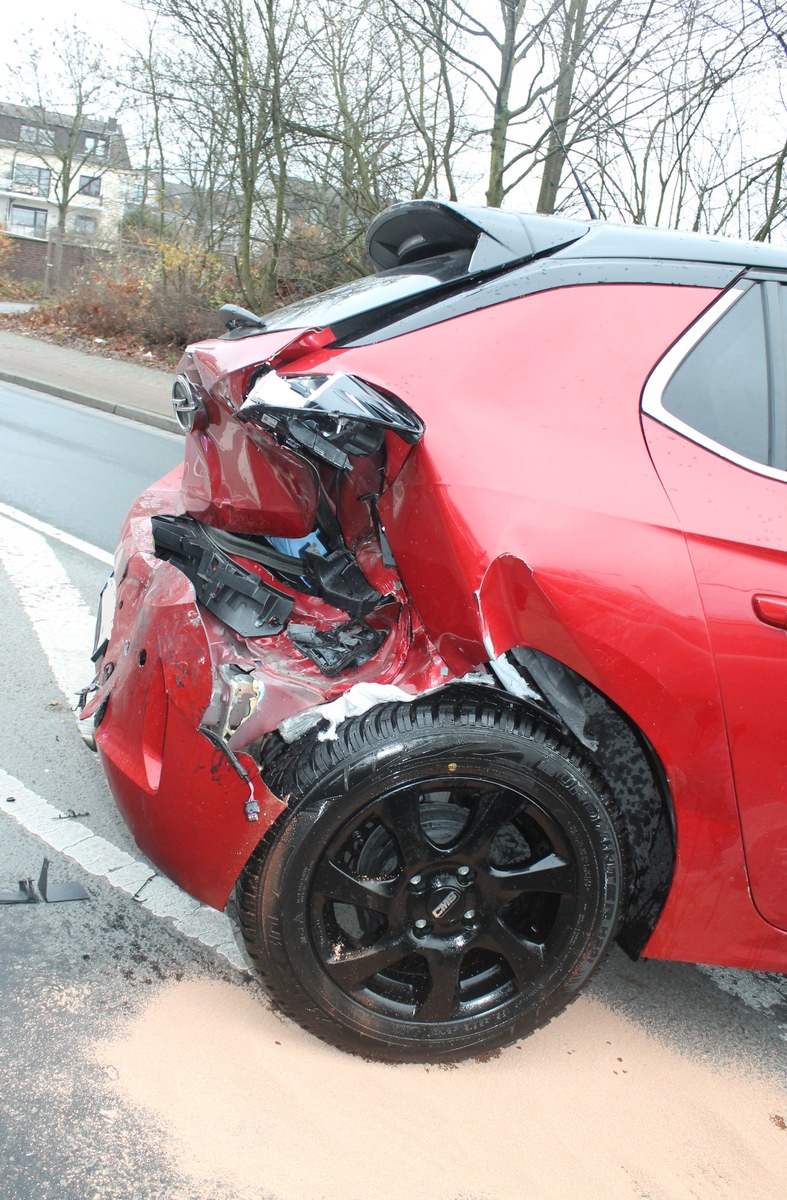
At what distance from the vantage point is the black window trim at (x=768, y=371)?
204 cm

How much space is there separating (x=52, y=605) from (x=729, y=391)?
140 inches

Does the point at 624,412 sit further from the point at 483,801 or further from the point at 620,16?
the point at 620,16

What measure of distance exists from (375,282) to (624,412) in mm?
784

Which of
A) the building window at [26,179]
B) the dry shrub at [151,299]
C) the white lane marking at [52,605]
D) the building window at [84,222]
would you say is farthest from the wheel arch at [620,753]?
the building window at [26,179]

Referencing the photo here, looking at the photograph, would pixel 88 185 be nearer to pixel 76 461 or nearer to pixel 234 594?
pixel 76 461

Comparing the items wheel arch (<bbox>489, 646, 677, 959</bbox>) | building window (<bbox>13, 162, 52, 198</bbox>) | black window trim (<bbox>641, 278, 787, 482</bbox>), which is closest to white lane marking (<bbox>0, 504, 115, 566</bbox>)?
wheel arch (<bbox>489, 646, 677, 959</bbox>)

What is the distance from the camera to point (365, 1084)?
84.0 inches

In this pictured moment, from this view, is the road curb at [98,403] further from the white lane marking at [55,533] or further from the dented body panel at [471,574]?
the dented body panel at [471,574]

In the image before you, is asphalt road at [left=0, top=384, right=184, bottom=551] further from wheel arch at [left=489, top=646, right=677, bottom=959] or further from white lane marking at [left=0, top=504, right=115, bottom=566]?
wheel arch at [left=489, top=646, right=677, bottom=959]

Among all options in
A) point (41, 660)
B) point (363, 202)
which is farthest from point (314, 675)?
point (363, 202)

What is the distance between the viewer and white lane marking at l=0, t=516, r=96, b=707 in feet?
13.1

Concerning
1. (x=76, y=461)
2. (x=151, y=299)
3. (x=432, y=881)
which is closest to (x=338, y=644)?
(x=432, y=881)

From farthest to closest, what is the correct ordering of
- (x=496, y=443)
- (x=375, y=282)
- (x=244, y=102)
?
1. (x=244, y=102)
2. (x=375, y=282)
3. (x=496, y=443)

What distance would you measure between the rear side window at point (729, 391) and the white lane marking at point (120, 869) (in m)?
1.68
